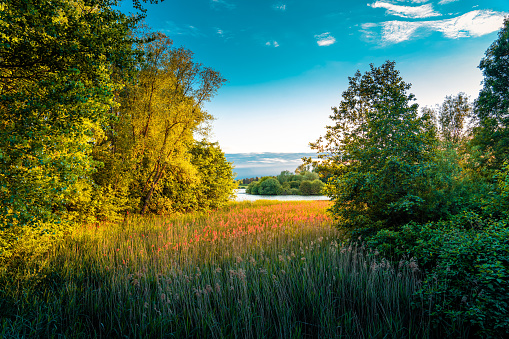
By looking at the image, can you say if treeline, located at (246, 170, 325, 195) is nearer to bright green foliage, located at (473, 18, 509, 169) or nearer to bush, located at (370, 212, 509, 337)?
bright green foliage, located at (473, 18, 509, 169)

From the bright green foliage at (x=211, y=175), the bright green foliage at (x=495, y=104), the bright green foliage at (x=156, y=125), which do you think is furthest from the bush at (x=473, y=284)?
the bright green foliage at (x=495, y=104)

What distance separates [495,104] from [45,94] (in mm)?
29086

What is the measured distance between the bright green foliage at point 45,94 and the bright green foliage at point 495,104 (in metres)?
25.1

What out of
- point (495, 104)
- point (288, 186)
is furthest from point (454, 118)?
point (288, 186)

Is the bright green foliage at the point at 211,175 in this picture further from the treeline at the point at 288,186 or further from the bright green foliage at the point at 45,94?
the treeline at the point at 288,186

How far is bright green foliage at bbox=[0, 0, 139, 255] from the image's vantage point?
489 centimetres

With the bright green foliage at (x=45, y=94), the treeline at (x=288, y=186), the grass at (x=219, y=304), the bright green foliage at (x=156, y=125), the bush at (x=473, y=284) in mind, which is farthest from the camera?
the treeline at (x=288, y=186)

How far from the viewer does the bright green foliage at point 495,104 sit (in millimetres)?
17672

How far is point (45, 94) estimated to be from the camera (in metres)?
5.41

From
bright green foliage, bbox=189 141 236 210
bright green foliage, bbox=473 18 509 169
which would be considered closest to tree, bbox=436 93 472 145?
bright green foliage, bbox=473 18 509 169

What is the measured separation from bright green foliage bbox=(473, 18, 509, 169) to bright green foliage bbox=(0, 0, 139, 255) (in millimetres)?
25132

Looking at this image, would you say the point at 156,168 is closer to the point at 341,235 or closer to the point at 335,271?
the point at 341,235

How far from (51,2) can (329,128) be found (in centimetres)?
1502

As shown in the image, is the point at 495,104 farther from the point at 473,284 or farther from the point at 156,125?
the point at 156,125
